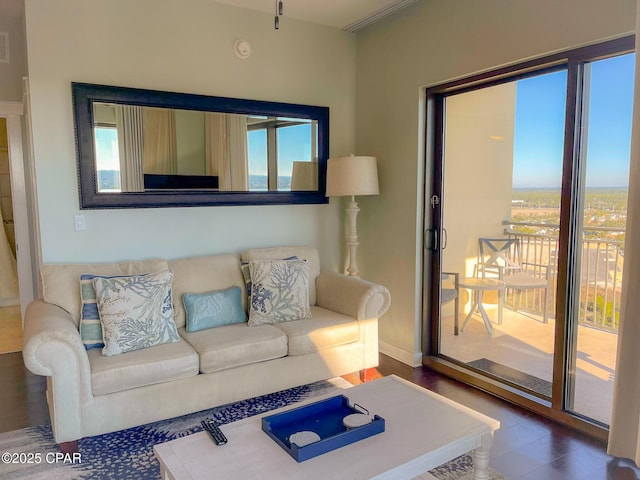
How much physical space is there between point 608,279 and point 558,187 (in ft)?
1.94

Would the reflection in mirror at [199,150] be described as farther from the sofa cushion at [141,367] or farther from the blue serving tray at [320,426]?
the blue serving tray at [320,426]

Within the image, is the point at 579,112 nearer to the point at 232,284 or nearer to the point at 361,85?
the point at 361,85

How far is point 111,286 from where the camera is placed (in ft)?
9.18

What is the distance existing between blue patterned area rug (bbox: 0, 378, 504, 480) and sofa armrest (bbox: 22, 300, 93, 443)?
15 cm

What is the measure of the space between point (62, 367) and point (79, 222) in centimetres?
116

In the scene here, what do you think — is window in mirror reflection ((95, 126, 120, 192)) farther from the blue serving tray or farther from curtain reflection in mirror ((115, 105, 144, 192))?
the blue serving tray

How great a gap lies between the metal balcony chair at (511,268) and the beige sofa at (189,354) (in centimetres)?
77

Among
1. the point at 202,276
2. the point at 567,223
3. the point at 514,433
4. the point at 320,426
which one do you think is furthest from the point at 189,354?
the point at 567,223

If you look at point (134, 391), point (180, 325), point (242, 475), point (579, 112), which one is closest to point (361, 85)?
point (579, 112)

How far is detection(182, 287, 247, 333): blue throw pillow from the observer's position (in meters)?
3.12

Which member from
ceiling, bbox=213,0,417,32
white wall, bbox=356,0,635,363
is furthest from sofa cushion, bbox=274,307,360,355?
ceiling, bbox=213,0,417,32

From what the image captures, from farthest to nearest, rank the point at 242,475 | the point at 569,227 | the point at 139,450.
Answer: the point at 569,227 < the point at 139,450 < the point at 242,475

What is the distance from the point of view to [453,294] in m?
3.61

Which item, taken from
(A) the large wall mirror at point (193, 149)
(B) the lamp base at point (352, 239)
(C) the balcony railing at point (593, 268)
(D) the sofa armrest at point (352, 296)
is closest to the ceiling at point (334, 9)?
(A) the large wall mirror at point (193, 149)
